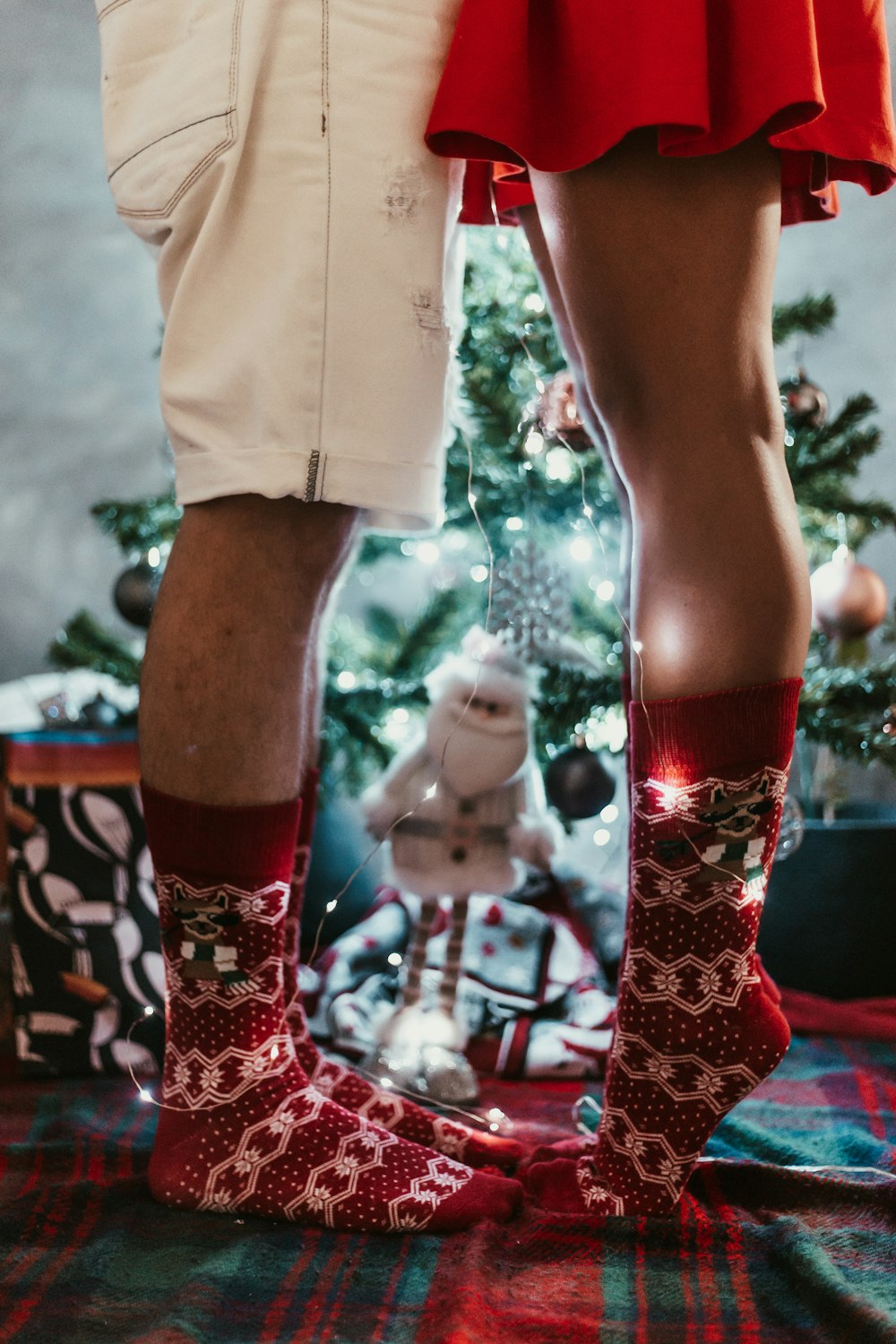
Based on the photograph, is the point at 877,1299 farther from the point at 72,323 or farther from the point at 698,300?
the point at 72,323

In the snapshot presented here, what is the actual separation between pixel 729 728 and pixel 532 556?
0.62 m

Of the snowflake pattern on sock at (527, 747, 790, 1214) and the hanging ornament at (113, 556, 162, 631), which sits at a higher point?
the hanging ornament at (113, 556, 162, 631)

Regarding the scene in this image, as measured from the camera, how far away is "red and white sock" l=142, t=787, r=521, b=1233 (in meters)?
0.71

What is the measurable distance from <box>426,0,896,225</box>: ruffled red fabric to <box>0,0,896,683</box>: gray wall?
54.3 inches

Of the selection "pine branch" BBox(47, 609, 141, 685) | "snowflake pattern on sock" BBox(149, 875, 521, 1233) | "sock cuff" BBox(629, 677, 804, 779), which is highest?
"sock cuff" BBox(629, 677, 804, 779)

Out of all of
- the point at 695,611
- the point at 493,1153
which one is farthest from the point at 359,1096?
the point at 695,611

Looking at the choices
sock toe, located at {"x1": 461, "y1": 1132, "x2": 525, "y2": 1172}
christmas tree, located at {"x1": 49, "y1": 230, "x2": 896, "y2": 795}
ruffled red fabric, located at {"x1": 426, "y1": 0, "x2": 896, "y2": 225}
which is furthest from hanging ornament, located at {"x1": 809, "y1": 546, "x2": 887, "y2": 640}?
sock toe, located at {"x1": 461, "y1": 1132, "x2": 525, "y2": 1172}

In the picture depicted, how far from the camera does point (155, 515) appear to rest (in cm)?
146

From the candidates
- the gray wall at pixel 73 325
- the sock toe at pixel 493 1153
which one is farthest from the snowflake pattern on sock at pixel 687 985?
the gray wall at pixel 73 325

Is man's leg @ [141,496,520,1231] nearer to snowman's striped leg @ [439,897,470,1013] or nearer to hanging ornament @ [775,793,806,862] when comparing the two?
snowman's striped leg @ [439,897,470,1013]

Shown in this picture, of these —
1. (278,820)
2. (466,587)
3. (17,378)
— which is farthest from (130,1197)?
(17,378)

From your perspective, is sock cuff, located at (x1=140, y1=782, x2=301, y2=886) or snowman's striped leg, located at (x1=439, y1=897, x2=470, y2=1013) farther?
snowman's striped leg, located at (x1=439, y1=897, x2=470, y2=1013)

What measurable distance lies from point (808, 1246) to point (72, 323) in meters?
1.94

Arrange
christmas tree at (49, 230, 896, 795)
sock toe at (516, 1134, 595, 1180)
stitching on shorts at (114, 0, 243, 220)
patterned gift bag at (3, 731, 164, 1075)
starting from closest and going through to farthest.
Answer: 1. stitching on shorts at (114, 0, 243, 220)
2. sock toe at (516, 1134, 595, 1180)
3. patterned gift bag at (3, 731, 164, 1075)
4. christmas tree at (49, 230, 896, 795)
